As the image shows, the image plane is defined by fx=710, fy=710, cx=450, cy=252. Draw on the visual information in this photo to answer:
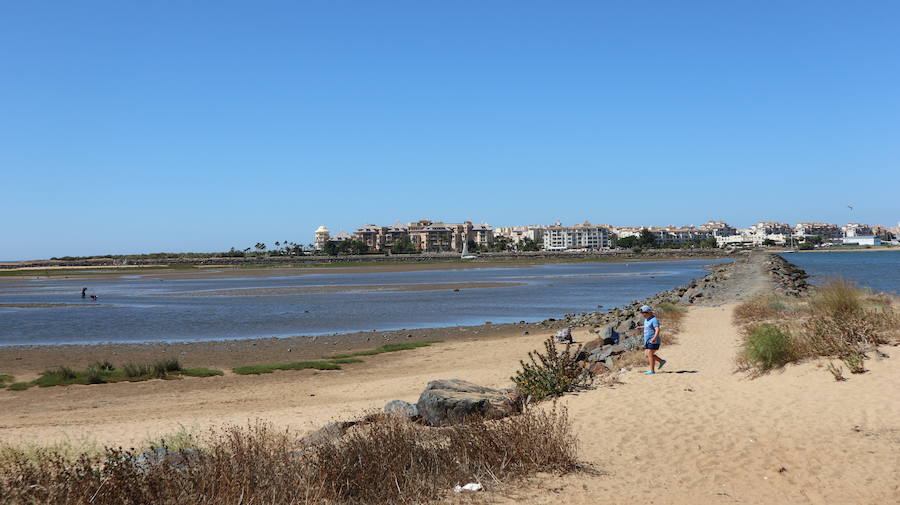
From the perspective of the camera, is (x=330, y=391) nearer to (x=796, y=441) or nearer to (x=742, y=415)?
(x=742, y=415)

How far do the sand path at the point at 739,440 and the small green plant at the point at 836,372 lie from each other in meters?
0.10

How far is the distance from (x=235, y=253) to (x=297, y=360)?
6409 inches

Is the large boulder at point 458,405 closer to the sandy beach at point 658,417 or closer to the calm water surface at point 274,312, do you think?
the sandy beach at point 658,417

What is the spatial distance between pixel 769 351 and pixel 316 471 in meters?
9.91

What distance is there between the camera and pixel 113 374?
64.8ft

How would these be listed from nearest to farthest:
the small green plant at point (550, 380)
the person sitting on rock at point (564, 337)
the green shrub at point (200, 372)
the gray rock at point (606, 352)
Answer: the small green plant at point (550, 380)
the gray rock at point (606, 352)
the green shrub at point (200, 372)
the person sitting on rock at point (564, 337)

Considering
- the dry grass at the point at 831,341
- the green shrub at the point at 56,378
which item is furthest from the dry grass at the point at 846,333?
the green shrub at the point at 56,378

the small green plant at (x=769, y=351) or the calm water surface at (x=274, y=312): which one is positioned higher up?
the small green plant at (x=769, y=351)

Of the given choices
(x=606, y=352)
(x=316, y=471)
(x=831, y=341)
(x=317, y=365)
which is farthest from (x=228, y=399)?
(x=831, y=341)

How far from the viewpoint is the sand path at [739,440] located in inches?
294

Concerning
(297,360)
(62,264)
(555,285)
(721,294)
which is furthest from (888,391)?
(62,264)

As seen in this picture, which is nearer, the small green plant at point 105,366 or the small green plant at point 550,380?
the small green plant at point 550,380

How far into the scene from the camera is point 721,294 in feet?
127

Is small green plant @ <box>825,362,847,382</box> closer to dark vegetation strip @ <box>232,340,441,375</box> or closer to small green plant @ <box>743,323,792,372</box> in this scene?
small green plant @ <box>743,323,792,372</box>
